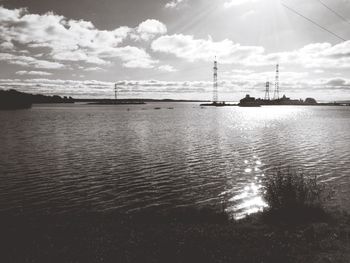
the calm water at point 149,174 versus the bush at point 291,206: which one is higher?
the bush at point 291,206

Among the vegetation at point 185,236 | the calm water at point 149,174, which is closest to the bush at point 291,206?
the vegetation at point 185,236

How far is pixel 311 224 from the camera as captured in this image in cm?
1343

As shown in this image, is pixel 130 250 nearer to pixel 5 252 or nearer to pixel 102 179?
pixel 5 252

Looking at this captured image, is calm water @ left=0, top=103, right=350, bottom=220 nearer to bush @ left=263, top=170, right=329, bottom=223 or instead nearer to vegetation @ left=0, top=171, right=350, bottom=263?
bush @ left=263, top=170, right=329, bottom=223

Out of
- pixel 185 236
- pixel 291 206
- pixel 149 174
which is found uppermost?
pixel 291 206

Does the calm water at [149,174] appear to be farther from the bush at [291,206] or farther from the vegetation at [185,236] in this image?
the vegetation at [185,236]

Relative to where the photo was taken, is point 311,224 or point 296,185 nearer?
point 311,224

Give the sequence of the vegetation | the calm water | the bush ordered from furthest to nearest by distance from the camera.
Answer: the calm water
the bush
the vegetation

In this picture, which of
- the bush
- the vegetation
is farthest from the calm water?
the vegetation

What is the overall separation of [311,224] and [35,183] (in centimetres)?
1782

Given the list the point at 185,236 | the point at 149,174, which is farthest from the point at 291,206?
the point at 149,174

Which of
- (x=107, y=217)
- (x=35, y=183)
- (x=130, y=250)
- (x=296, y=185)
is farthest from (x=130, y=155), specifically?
(x=130, y=250)

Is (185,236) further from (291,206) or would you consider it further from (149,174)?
(149,174)

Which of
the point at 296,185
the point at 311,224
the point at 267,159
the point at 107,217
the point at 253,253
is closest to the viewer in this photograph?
the point at 253,253
